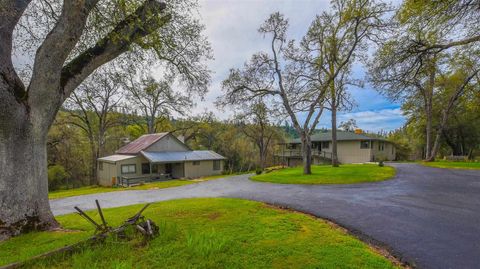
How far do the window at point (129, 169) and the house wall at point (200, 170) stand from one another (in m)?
5.23

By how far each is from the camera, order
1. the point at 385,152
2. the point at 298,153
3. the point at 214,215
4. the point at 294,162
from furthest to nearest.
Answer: the point at 294,162
the point at 298,153
the point at 385,152
the point at 214,215

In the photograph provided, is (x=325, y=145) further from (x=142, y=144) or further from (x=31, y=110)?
(x=31, y=110)

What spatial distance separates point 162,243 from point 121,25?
16.7 ft

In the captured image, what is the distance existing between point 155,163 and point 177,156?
9.39ft

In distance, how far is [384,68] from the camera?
1045 centimetres

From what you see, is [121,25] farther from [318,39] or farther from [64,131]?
[64,131]

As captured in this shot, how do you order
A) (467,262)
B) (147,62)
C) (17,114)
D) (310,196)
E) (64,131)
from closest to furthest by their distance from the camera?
1. (467,262)
2. (17,114)
3. (147,62)
4. (310,196)
5. (64,131)

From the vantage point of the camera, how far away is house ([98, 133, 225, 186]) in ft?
75.1

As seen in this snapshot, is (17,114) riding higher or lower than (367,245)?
higher

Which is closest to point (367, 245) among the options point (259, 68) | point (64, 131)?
point (259, 68)

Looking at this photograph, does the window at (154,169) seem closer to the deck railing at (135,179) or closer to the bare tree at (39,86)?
the deck railing at (135,179)

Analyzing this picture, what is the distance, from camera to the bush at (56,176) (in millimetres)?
23067

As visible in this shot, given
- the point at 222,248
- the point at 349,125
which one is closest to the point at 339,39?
the point at 222,248

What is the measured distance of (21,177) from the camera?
4.93 metres
